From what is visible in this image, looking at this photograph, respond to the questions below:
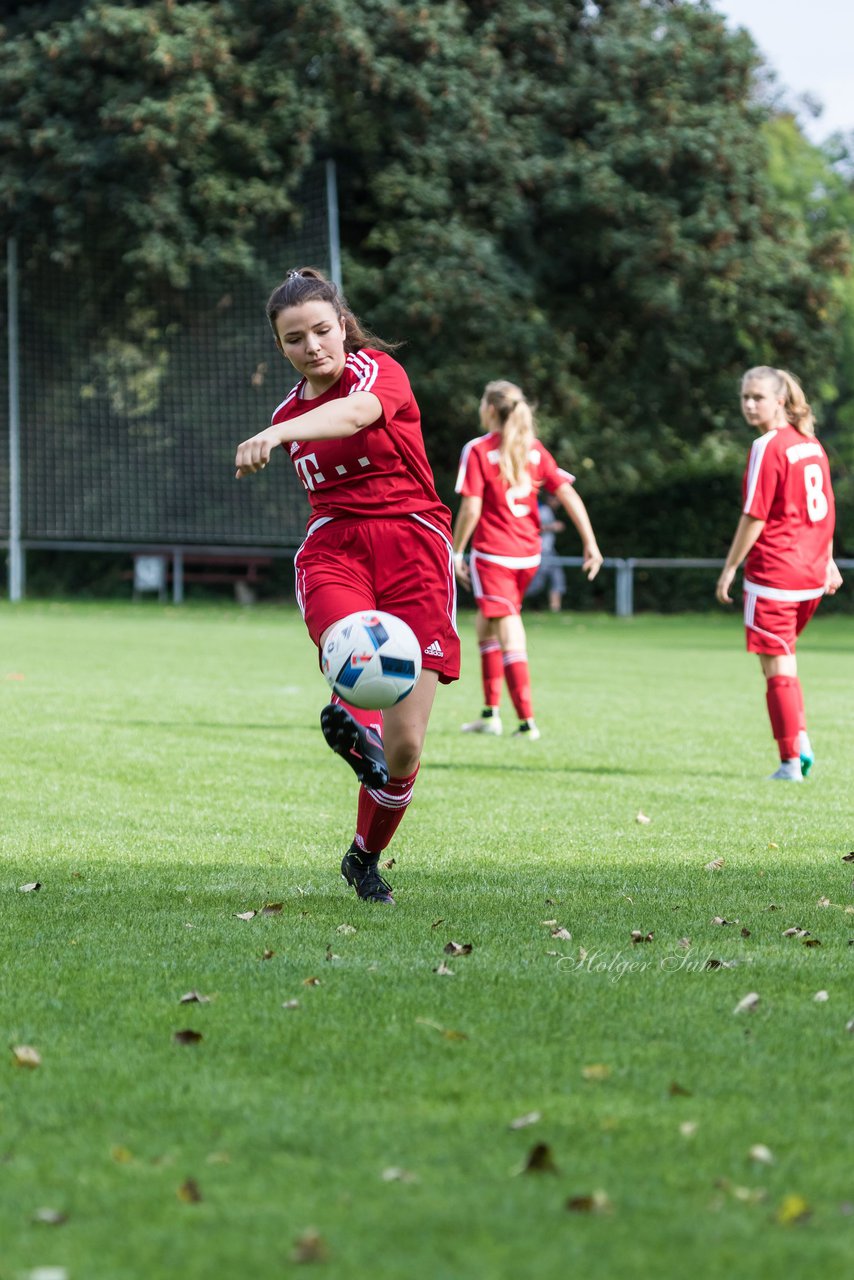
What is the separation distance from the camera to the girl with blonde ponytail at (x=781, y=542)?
888 cm

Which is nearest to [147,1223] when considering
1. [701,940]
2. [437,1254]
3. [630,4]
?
[437,1254]

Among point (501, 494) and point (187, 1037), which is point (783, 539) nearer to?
point (501, 494)

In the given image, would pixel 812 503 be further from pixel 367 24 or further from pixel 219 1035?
pixel 367 24

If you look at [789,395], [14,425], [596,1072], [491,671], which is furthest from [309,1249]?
[14,425]

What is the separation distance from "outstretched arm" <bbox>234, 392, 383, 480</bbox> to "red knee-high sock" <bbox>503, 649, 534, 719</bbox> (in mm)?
5630

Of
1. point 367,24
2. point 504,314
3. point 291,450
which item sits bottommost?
point 291,450

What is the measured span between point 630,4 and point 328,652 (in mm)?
27983

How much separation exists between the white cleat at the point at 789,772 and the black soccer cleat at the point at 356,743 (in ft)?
12.9

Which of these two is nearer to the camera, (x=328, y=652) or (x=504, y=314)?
(x=328, y=652)

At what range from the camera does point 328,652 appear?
5.11 m

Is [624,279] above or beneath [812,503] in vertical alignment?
above

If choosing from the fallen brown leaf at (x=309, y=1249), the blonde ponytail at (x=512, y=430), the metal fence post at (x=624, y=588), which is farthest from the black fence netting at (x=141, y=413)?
the fallen brown leaf at (x=309, y=1249)

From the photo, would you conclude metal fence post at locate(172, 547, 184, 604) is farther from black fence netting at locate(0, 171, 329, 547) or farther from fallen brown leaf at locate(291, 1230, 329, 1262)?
fallen brown leaf at locate(291, 1230, 329, 1262)

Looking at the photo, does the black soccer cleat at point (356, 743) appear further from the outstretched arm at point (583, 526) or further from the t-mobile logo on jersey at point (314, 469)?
the outstretched arm at point (583, 526)
